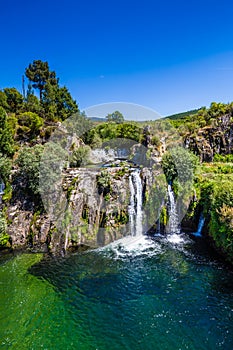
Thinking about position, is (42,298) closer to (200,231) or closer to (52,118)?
(200,231)

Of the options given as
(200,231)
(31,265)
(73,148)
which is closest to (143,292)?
(31,265)

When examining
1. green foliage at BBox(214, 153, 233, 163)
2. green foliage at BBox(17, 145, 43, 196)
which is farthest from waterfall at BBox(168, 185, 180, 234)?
green foliage at BBox(214, 153, 233, 163)

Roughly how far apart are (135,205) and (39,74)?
42288 millimetres

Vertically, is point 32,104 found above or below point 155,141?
above

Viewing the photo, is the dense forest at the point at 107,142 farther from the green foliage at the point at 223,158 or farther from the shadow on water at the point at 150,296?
the shadow on water at the point at 150,296

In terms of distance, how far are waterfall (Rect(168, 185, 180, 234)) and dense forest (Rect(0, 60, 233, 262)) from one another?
878mm

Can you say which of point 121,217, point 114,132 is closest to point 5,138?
point 121,217

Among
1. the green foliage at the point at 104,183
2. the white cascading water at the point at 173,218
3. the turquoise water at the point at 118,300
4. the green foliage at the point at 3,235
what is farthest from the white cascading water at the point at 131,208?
the green foliage at the point at 3,235

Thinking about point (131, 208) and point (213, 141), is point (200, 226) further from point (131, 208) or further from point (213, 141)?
point (213, 141)

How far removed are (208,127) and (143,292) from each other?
140ft

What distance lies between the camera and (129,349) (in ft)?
36.0

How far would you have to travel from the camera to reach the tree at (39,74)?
165 feet

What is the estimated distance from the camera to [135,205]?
25.4 meters

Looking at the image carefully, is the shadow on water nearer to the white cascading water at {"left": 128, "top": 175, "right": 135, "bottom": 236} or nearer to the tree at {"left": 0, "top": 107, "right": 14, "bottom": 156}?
the white cascading water at {"left": 128, "top": 175, "right": 135, "bottom": 236}
